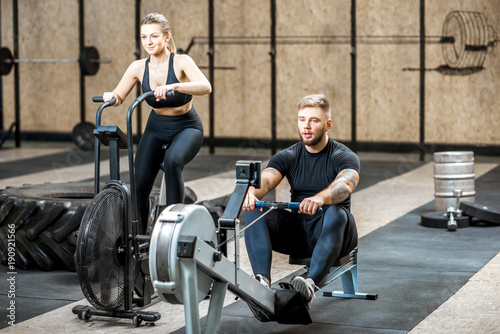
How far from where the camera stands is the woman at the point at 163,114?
12.3ft

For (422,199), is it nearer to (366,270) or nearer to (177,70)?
(366,270)

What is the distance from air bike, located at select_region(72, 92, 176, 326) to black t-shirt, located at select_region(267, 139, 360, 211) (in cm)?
59

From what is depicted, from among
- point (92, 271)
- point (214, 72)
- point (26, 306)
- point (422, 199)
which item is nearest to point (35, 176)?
point (214, 72)

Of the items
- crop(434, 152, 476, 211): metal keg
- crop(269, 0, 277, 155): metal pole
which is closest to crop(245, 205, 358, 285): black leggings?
crop(434, 152, 476, 211): metal keg

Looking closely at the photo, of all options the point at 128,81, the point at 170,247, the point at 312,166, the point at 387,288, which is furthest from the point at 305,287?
the point at 128,81

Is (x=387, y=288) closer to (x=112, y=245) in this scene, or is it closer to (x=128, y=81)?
(x=112, y=245)

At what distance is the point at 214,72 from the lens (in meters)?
10.1

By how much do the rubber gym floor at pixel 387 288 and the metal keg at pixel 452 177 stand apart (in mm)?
252

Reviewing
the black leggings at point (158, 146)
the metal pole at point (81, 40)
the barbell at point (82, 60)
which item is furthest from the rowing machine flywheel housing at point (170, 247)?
the metal pole at point (81, 40)

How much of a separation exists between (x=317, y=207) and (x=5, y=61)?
25.5ft

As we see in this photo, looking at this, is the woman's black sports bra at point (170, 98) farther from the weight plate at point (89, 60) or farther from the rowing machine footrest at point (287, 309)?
the weight plate at point (89, 60)

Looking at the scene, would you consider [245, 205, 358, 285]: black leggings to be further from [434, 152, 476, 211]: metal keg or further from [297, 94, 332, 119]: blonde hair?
[434, 152, 476, 211]: metal keg

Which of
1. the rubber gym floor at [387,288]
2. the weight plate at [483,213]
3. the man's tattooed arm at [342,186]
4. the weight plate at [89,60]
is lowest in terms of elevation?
the rubber gym floor at [387,288]

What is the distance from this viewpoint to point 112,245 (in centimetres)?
347
